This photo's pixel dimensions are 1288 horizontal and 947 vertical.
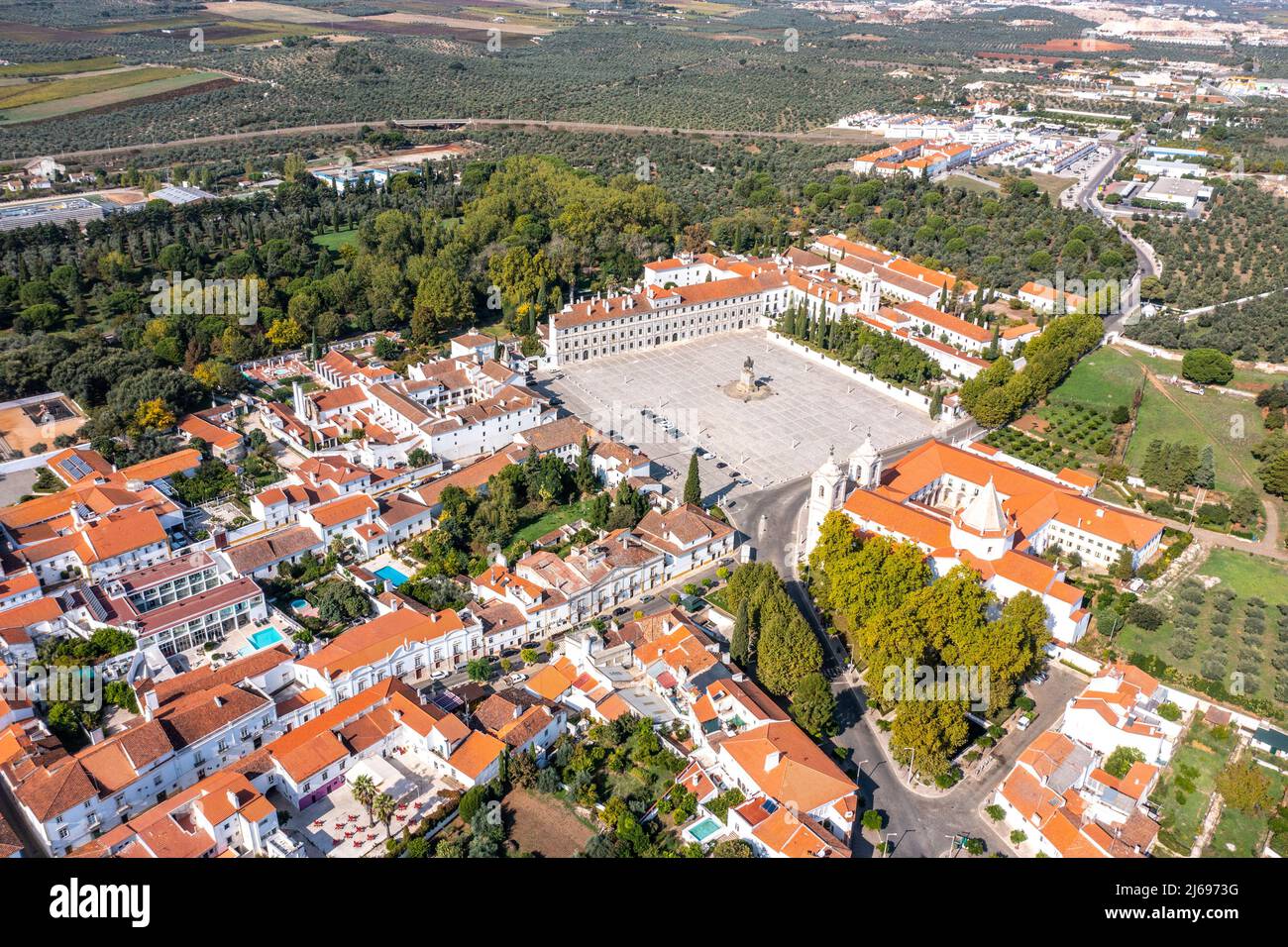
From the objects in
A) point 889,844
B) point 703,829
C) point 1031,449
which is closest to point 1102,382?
point 1031,449

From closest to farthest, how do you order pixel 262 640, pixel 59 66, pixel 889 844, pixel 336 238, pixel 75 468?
pixel 889 844 < pixel 262 640 < pixel 75 468 < pixel 336 238 < pixel 59 66

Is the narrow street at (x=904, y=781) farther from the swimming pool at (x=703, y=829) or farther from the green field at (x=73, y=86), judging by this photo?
the green field at (x=73, y=86)

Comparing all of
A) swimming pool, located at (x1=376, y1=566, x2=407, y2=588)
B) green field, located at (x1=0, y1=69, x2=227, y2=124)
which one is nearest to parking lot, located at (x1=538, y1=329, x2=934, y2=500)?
swimming pool, located at (x1=376, y1=566, x2=407, y2=588)

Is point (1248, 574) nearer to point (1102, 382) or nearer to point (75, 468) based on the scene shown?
point (1102, 382)

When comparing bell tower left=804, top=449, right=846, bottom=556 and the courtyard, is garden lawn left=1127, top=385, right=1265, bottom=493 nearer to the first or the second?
bell tower left=804, top=449, right=846, bottom=556

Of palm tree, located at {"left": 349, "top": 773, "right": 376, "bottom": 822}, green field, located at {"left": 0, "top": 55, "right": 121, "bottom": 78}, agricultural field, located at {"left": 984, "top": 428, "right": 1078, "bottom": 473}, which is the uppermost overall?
green field, located at {"left": 0, "top": 55, "right": 121, "bottom": 78}
